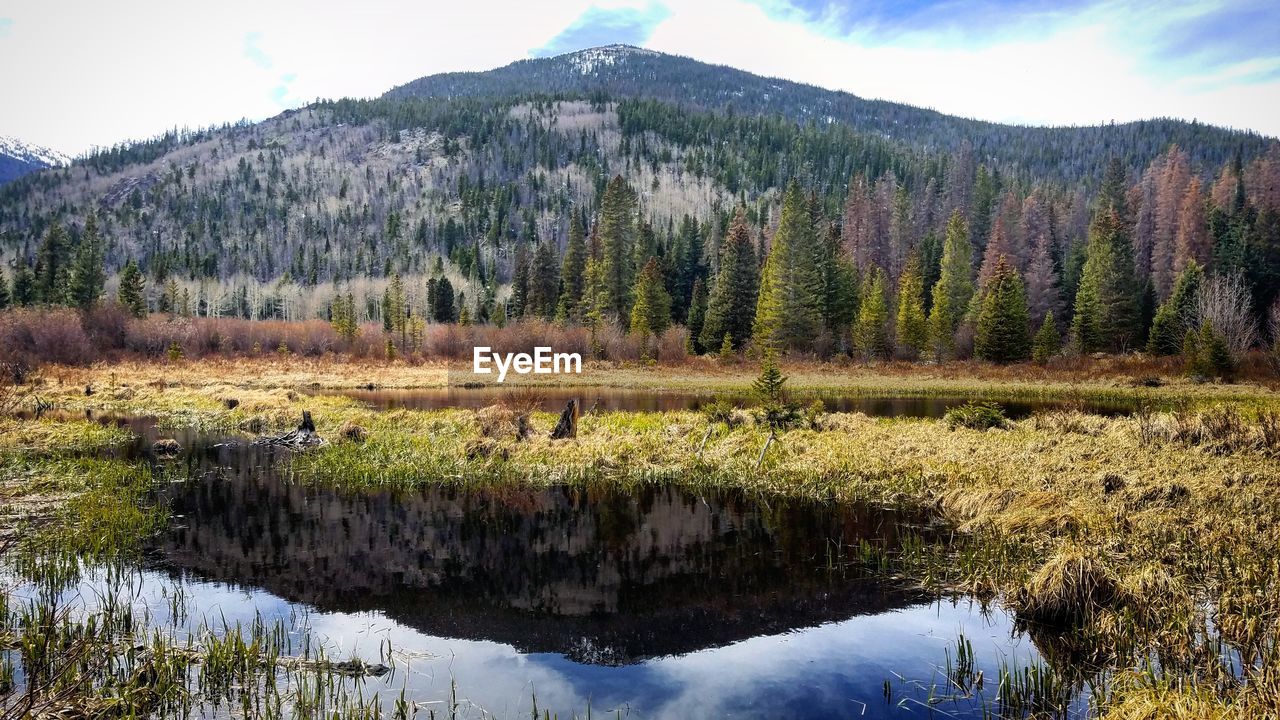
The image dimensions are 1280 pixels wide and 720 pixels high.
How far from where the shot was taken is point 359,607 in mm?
9625

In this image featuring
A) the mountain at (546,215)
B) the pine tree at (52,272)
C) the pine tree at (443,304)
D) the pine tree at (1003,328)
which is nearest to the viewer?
the pine tree at (1003,328)

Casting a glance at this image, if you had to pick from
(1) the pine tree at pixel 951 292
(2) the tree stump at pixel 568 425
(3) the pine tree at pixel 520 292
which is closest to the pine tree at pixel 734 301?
(1) the pine tree at pixel 951 292

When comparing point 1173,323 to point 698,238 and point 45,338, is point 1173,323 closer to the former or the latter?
point 698,238

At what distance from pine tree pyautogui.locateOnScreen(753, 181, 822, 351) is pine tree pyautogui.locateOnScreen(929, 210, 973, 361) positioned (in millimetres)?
10191

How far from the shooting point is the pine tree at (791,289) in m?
62.5

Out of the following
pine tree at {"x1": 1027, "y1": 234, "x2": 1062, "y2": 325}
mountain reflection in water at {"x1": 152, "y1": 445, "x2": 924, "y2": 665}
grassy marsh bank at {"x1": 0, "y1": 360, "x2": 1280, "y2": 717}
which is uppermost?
pine tree at {"x1": 1027, "y1": 234, "x2": 1062, "y2": 325}

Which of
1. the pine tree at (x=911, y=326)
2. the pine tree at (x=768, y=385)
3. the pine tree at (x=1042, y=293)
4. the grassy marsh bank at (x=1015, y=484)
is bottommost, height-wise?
the grassy marsh bank at (x=1015, y=484)

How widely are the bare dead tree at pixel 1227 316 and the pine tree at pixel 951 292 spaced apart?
1701cm

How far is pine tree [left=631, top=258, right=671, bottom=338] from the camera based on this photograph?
224 ft

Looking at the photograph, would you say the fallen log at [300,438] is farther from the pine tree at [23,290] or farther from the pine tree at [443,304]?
→ the pine tree at [23,290]

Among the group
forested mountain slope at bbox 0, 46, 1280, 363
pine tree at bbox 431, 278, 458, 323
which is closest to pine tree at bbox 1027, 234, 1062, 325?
forested mountain slope at bbox 0, 46, 1280, 363

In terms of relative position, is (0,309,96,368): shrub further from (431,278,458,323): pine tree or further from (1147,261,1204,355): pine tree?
(1147,261,1204,355): pine tree

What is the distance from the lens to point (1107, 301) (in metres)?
60.6

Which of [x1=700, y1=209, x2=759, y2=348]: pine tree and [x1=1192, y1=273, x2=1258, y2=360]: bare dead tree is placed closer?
[x1=1192, y1=273, x2=1258, y2=360]: bare dead tree
